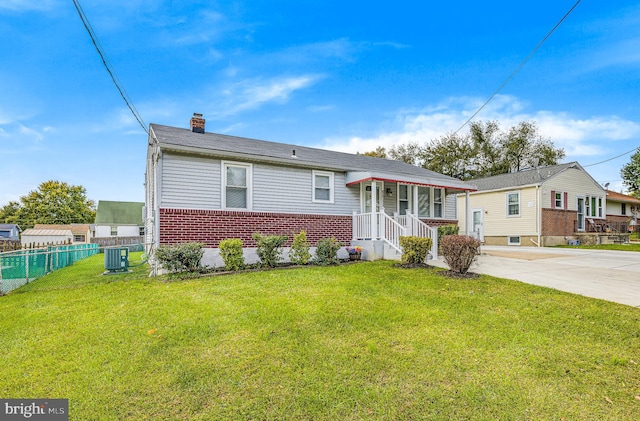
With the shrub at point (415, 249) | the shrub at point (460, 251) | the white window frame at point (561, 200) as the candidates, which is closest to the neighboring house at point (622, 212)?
the white window frame at point (561, 200)

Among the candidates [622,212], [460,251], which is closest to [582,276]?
[460,251]

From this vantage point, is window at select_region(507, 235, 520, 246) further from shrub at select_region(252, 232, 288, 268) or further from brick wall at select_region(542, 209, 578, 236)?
shrub at select_region(252, 232, 288, 268)

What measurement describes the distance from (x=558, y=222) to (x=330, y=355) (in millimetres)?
20007

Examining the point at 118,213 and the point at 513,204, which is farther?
the point at 118,213

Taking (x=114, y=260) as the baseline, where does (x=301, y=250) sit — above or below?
above

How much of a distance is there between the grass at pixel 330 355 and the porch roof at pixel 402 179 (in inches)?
223

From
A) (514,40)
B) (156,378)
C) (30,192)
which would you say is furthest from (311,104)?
(30,192)

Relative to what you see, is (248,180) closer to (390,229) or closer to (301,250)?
(301,250)

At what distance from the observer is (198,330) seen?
3.99 m

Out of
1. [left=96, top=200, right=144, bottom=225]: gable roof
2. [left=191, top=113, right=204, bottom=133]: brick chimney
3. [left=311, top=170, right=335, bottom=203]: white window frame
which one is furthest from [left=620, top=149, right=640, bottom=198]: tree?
[left=96, top=200, right=144, bottom=225]: gable roof

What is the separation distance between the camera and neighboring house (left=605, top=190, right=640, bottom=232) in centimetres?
2175

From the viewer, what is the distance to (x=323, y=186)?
11.2m

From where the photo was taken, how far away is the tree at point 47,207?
156ft

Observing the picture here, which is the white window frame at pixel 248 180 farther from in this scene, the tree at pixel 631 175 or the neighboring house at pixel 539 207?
the tree at pixel 631 175
